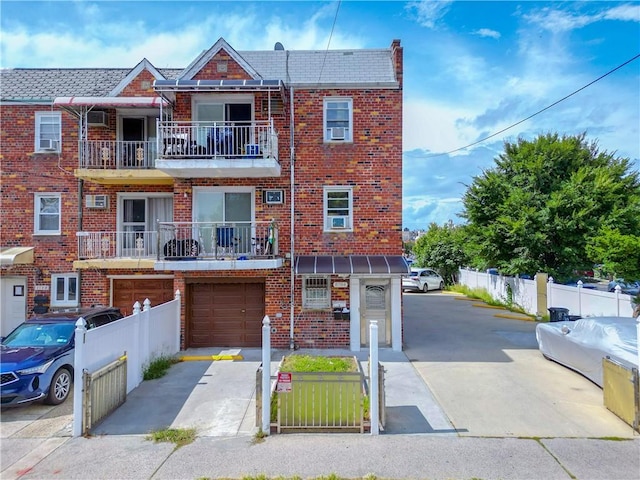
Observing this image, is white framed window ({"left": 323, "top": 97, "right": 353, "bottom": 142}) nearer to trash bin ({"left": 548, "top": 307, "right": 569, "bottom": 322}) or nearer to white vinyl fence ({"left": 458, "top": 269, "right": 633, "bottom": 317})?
trash bin ({"left": 548, "top": 307, "right": 569, "bottom": 322})

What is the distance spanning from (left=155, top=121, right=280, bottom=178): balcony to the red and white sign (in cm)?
598

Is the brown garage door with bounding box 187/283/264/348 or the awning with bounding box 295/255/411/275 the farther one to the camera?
the brown garage door with bounding box 187/283/264/348

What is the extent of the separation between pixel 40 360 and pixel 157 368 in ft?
8.36

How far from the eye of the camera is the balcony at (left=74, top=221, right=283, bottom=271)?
1018 cm

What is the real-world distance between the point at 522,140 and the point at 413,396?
17599mm

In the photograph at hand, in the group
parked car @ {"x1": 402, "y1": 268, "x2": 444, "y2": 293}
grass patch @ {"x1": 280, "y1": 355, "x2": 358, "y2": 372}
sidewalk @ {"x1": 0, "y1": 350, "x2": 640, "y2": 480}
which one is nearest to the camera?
sidewalk @ {"x1": 0, "y1": 350, "x2": 640, "y2": 480}

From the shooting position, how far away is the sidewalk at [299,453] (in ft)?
16.3

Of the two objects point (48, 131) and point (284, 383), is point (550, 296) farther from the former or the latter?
point (48, 131)

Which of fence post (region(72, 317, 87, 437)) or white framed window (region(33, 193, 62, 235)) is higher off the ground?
white framed window (region(33, 193, 62, 235))

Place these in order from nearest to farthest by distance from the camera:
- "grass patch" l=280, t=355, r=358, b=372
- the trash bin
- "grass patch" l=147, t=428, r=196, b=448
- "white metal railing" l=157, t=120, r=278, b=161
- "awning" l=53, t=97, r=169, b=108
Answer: "grass patch" l=147, t=428, r=196, b=448, "grass patch" l=280, t=355, r=358, b=372, "white metal railing" l=157, t=120, r=278, b=161, "awning" l=53, t=97, r=169, b=108, the trash bin

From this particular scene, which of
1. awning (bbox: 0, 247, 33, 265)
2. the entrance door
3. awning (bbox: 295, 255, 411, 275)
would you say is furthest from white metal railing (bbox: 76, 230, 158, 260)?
the entrance door

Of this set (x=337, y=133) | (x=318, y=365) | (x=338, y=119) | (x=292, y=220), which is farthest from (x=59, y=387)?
(x=338, y=119)

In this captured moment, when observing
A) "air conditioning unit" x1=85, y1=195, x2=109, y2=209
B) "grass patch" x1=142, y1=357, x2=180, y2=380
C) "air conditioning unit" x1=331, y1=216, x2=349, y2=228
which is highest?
"air conditioning unit" x1=85, y1=195, x2=109, y2=209

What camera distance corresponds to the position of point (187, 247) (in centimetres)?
1048
